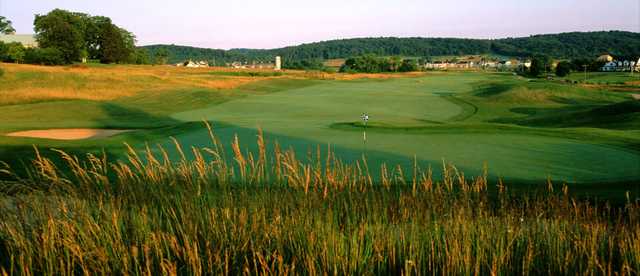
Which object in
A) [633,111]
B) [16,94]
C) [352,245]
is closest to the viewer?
[352,245]

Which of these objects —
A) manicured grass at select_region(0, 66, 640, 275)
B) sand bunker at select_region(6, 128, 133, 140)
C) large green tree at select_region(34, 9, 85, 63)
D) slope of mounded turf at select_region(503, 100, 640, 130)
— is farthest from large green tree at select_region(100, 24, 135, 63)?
slope of mounded turf at select_region(503, 100, 640, 130)

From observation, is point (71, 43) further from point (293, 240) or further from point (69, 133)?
point (293, 240)

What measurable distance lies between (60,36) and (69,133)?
59976mm

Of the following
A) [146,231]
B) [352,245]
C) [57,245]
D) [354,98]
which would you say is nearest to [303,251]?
[352,245]

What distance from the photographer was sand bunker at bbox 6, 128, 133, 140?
59.2ft

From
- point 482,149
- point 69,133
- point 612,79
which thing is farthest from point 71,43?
point 612,79

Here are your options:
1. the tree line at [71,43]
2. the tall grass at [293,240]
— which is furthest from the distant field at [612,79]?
the tree line at [71,43]

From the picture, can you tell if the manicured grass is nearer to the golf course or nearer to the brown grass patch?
the golf course

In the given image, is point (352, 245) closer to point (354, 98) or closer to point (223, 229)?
point (223, 229)

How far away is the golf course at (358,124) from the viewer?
1035 centimetres

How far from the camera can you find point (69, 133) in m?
19.2

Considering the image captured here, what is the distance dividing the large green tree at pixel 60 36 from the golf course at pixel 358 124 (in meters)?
28.7

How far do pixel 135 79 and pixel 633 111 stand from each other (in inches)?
Result: 1439

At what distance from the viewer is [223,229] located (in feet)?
15.4
